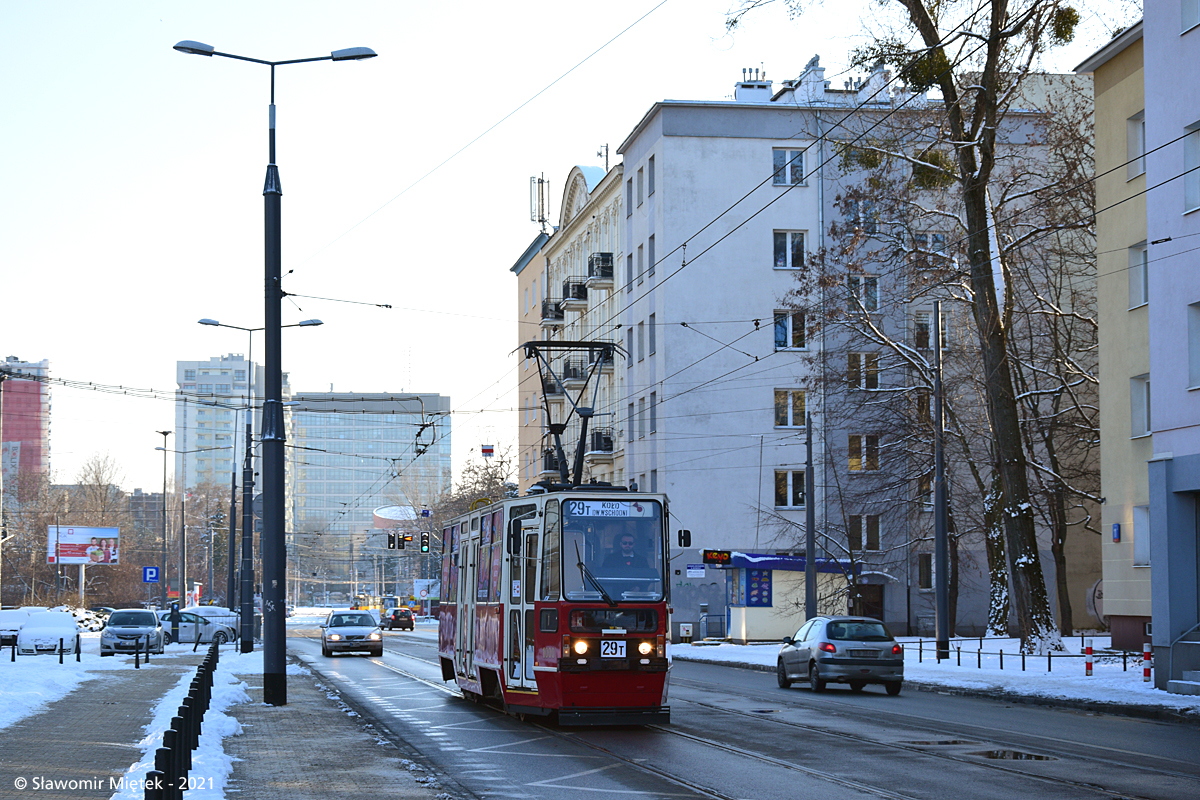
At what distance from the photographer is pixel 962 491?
50406 millimetres

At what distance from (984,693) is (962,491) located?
26488 mm

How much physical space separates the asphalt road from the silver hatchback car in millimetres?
1075

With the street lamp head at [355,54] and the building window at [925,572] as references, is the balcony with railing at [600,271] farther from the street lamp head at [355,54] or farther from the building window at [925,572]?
the street lamp head at [355,54]

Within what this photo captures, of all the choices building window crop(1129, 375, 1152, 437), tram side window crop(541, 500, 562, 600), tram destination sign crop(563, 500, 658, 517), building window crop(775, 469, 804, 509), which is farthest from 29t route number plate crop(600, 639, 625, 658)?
building window crop(775, 469, 804, 509)

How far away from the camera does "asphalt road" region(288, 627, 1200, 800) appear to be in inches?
464

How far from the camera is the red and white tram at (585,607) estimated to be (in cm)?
1712

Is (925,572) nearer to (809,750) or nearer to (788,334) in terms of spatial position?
(788,334)

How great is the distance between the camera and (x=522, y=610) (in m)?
18.0

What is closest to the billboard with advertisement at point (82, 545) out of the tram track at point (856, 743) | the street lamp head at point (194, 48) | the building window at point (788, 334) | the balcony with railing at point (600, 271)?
the balcony with railing at point (600, 271)

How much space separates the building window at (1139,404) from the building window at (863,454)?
20584 millimetres

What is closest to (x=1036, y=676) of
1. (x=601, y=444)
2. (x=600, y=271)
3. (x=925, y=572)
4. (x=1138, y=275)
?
(x=1138, y=275)

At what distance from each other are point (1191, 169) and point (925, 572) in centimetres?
3268

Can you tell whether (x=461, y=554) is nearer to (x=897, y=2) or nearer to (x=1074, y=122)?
(x=897, y=2)

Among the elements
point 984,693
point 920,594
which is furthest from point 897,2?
point 920,594
